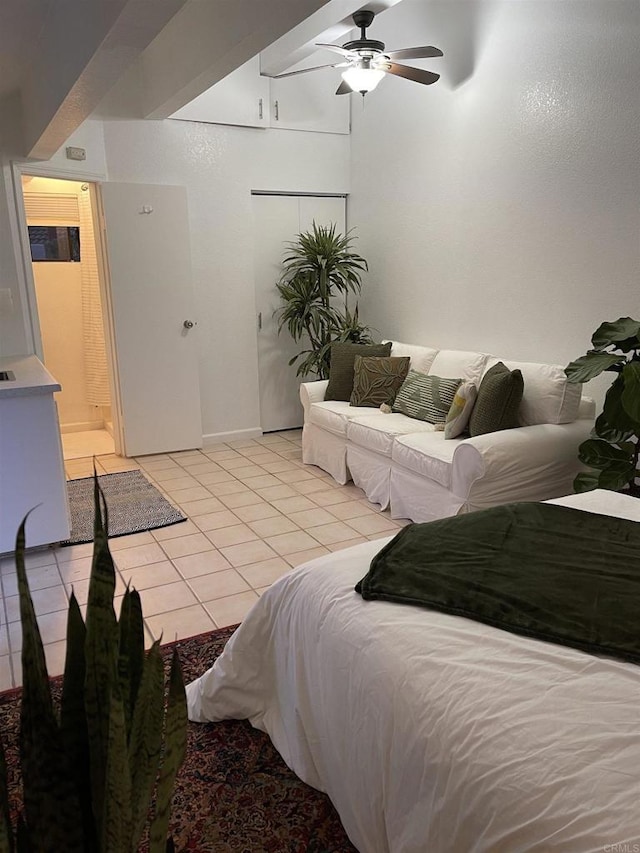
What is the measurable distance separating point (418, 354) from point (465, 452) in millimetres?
1469

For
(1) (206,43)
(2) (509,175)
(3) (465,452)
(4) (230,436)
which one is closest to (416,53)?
(2) (509,175)

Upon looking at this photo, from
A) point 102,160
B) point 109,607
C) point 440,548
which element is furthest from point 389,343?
point 109,607

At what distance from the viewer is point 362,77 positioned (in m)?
3.46

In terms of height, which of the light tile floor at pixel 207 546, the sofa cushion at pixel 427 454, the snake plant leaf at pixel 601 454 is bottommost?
the light tile floor at pixel 207 546

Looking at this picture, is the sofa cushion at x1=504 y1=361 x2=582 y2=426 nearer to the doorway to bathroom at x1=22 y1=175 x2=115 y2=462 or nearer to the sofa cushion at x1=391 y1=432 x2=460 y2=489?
the sofa cushion at x1=391 y1=432 x2=460 y2=489

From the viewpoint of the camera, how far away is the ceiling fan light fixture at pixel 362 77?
3.44 meters

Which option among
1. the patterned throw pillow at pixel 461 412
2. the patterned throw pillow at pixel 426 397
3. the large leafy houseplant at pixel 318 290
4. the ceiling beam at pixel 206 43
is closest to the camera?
the ceiling beam at pixel 206 43

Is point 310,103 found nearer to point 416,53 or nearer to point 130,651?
point 416,53

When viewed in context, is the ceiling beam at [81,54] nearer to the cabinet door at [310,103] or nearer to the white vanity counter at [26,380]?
the white vanity counter at [26,380]

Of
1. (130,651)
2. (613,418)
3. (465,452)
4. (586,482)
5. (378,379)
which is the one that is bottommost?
(586,482)

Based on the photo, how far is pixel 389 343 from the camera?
188 inches

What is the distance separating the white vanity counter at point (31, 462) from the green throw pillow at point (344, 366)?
2038 mm

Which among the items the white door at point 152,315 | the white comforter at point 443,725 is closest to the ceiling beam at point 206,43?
the white door at point 152,315

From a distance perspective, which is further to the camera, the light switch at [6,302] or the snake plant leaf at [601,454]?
the light switch at [6,302]
